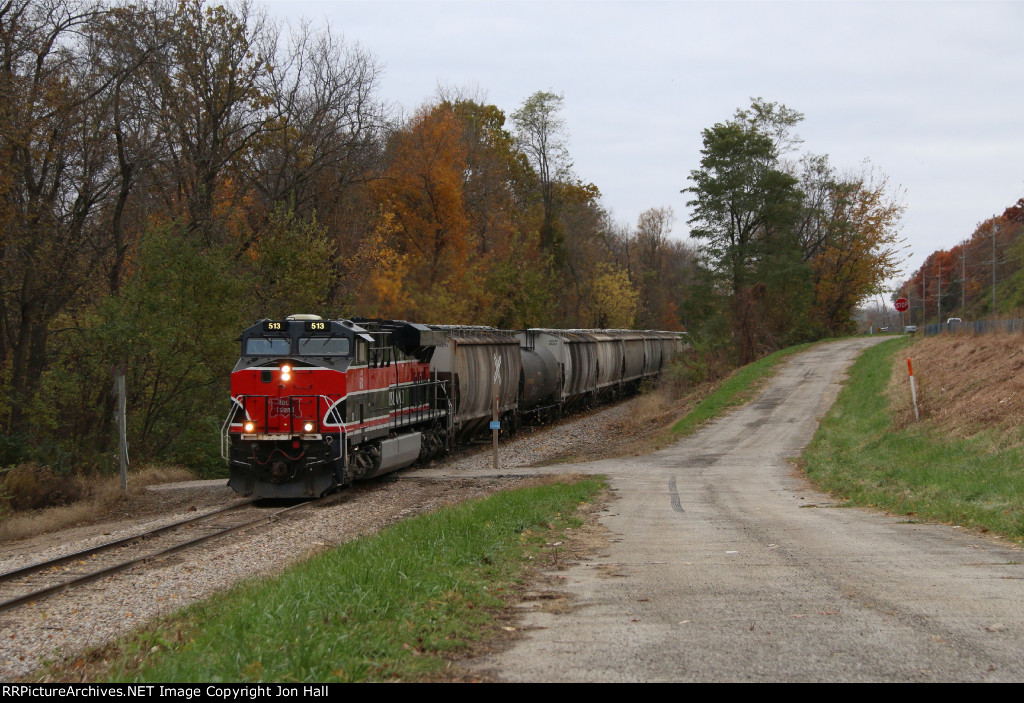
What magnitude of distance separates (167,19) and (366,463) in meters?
19.3

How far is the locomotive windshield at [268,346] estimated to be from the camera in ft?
60.0

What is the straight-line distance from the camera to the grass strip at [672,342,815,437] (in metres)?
30.1

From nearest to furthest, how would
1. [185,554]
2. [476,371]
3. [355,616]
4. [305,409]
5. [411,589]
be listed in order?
[355,616], [411,589], [185,554], [305,409], [476,371]

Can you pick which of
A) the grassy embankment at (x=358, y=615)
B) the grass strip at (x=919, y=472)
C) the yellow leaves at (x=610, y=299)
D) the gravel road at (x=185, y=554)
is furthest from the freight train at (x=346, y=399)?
the yellow leaves at (x=610, y=299)

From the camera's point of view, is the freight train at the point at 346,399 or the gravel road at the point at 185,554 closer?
the gravel road at the point at 185,554

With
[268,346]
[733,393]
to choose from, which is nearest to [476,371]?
[268,346]

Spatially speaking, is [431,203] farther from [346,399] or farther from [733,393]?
[346,399]

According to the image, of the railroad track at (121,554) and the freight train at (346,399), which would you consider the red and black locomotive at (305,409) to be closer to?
the freight train at (346,399)

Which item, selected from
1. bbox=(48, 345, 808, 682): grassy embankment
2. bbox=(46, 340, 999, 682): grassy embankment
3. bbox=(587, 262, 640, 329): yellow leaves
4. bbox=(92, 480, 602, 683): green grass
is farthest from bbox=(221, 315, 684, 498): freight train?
bbox=(587, 262, 640, 329): yellow leaves

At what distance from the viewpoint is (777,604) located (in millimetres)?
7148

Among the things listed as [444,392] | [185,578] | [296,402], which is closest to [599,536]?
[185,578]

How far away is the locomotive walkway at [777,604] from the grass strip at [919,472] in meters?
0.85

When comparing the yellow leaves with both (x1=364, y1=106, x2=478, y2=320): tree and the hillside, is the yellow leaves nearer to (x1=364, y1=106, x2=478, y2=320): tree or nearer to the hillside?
(x1=364, y1=106, x2=478, y2=320): tree

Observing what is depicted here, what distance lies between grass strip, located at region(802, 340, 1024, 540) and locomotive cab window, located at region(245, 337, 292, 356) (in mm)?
11646
